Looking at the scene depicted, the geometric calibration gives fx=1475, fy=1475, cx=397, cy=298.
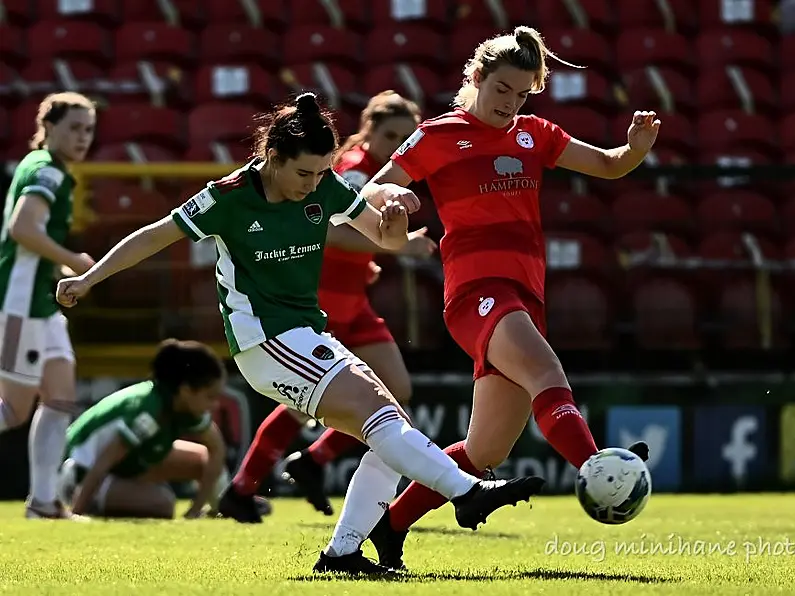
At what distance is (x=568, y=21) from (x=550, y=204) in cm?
314

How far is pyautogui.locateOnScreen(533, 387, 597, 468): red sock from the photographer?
472 cm

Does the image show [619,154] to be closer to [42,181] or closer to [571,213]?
[42,181]

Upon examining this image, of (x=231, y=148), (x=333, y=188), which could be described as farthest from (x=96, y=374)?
(x=333, y=188)

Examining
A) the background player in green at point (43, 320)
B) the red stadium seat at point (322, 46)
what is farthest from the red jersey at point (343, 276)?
the red stadium seat at point (322, 46)

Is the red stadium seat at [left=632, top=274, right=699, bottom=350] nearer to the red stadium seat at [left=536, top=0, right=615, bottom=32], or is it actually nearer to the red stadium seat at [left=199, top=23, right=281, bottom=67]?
the red stadium seat at [left=536, top=0, right=615, bottom=32]

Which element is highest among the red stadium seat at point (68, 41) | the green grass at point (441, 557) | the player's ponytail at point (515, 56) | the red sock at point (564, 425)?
the red stadium seat at point (68, 41)

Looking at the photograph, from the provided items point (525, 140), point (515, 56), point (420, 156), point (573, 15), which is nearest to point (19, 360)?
point (420, 156)

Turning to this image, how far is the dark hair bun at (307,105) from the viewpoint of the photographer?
473 centimetres

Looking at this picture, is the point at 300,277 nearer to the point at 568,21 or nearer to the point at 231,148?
the point at 231,148

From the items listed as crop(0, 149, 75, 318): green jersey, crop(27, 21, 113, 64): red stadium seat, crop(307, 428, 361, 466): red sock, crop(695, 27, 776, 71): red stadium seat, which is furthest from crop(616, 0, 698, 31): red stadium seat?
crop(307, 428, 361, 466): red sock

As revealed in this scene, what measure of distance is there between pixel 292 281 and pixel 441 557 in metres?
1.34

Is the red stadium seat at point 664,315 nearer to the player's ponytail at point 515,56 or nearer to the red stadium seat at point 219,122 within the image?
the red stadium seat at point 219,122

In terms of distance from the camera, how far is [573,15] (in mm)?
12633

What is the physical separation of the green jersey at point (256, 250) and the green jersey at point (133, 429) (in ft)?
10.8
